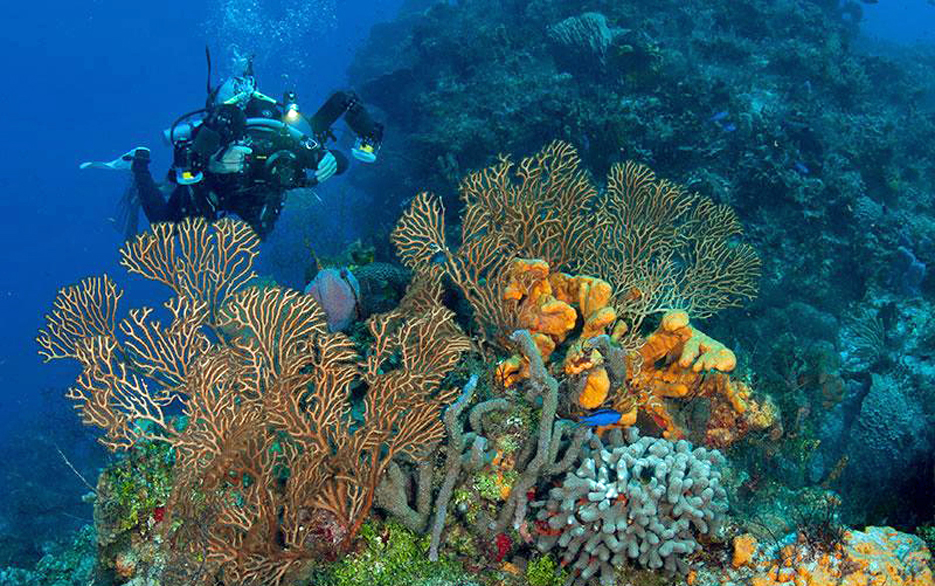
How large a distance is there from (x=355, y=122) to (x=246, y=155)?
147 centimetres

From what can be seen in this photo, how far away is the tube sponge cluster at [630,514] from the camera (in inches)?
135

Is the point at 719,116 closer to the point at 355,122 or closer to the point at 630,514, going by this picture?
the point at 355,122

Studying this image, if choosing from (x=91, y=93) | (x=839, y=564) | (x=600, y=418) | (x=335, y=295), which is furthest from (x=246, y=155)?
(x=91, y=93)

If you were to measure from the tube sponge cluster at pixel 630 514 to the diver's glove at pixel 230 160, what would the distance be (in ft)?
17.7

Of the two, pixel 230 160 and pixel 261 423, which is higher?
pixel 230 160

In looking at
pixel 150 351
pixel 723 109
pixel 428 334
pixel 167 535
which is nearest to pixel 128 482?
pixel 167 535

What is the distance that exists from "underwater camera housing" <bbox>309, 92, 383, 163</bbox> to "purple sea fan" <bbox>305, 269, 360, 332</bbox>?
2.19 meters

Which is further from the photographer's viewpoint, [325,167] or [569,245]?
[325,167]

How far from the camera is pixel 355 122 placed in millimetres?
7098

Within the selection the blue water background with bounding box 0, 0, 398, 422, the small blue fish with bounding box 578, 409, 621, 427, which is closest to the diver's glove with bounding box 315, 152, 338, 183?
the small blue fish with bounding box 578, 409, 621, 427

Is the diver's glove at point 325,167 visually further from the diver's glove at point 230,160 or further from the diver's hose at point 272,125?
the diver's glove at point 230,160

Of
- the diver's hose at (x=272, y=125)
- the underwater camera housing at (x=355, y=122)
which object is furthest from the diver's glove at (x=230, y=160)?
the underwater camera housing at (x=355, y=122)

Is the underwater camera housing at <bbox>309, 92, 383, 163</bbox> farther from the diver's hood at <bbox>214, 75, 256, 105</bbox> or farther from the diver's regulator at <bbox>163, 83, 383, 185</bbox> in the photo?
the diver's hood at <bbox>214, 75, 256, 105</bbox>

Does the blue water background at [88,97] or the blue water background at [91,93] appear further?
the blue water background at [88,97]
